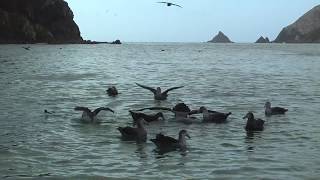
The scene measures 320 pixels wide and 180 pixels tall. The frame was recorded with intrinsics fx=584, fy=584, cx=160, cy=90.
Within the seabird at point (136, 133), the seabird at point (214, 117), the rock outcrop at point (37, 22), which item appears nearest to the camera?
the seabird at point (136, 133)

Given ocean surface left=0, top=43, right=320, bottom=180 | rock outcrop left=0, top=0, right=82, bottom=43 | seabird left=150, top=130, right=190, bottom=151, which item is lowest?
ocean surface left=0, top=43, right=320, bottom=180

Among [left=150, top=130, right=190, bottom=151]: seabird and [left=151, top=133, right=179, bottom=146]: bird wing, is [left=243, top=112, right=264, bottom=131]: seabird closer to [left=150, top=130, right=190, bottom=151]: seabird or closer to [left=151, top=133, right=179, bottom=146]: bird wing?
[left=150, top=130, right=190, bottom=151]: seabird

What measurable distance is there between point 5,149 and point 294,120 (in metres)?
10.5

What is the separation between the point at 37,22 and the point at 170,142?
480ft

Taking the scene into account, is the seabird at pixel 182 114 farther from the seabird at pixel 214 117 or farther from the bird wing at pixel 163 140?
the bird wing at pixel 163 140

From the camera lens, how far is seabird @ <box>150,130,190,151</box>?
15141 millimetres

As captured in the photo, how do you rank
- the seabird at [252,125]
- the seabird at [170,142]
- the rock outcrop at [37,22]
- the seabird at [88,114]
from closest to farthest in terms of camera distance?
the seabird at [170,142] < the seabird at [252,125] < the seabird at [88,114] < the rock outcrop at [37,22]

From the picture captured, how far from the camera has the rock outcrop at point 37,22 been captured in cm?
13638

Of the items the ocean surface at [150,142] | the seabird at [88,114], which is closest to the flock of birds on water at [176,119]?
the seabird at [88,114]

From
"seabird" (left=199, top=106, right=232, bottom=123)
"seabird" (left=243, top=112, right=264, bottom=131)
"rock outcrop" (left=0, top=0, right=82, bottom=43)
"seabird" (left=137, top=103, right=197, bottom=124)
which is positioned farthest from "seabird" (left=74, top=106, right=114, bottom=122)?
"rock outcrop" (left=0, top=0, right=82, bottom=43)

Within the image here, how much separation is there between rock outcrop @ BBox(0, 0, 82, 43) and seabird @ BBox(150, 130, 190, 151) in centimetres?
12205

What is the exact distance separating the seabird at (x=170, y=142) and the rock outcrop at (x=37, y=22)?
122052 mm

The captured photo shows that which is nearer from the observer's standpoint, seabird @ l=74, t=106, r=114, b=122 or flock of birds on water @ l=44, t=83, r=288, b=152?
flock of birds on water @ l=44, t=83, r=288, b=152

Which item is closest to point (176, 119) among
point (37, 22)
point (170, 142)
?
point (170, 142)
